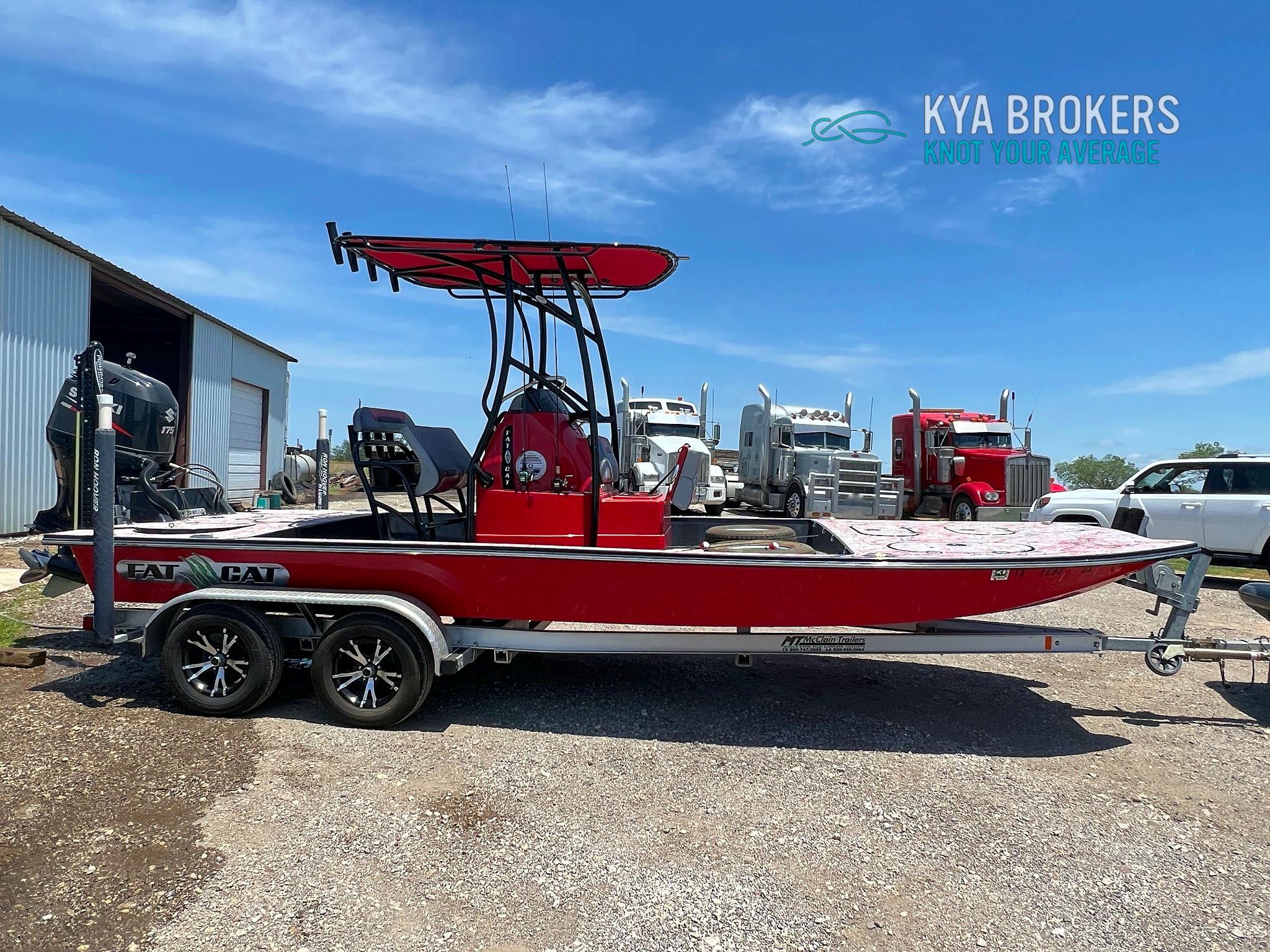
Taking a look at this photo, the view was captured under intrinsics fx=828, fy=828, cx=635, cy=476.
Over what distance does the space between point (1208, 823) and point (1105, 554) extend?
1365 mm

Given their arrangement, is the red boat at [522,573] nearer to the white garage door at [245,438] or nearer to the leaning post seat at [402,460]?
the leaning post seat at [402,460]

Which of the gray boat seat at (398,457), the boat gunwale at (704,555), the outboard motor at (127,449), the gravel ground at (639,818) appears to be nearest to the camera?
the gravel ground at (639,818)

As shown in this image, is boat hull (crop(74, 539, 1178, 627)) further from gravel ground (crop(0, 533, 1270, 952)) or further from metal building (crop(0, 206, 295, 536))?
metal building (crop(0, 206, 295, 536))

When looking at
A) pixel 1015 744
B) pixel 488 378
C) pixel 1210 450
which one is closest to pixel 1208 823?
pixel 1015 744

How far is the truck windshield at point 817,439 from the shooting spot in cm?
1822

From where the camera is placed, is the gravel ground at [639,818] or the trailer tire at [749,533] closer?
the gravel ground at [639,818]

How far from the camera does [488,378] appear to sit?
5289 mm

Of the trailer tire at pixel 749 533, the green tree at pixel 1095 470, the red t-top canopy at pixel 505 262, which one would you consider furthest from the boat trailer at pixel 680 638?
the green tree at pixel 1095 470

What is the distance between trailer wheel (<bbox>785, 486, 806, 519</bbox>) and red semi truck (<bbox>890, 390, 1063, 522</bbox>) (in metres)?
2.33

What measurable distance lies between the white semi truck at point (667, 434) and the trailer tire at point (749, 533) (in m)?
11.5

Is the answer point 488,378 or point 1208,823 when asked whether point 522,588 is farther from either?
point 1208,823

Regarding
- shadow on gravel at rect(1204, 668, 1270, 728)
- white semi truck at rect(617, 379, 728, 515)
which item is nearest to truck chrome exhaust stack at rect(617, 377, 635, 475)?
white semi truck at rect(617, 379, 728, 515)

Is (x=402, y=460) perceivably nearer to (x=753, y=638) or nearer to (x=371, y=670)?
(x=371, y=670)

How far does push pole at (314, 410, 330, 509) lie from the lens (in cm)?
713
